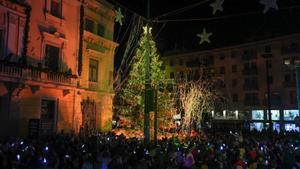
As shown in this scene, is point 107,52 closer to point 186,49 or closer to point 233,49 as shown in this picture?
point 233,49

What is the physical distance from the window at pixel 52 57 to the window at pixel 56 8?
8.81ft

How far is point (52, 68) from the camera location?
2714 centimetres

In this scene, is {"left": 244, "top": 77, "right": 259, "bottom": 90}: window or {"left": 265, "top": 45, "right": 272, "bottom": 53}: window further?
{"left": 244, "top": 77, "right": 259, "bottom": 90}: window

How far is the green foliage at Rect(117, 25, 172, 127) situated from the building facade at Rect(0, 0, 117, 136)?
2.09m

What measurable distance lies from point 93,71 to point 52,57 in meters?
6.18

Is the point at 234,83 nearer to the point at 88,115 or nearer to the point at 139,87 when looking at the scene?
the point at 139,87

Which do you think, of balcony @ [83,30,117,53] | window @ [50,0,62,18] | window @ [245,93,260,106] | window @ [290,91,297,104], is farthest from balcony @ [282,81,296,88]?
window @ [50,0,62,18]

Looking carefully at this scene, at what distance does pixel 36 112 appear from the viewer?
999 inches

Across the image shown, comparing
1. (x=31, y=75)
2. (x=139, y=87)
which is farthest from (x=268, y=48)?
(x=31, y=75)

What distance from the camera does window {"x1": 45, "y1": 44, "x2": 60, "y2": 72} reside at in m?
27.0

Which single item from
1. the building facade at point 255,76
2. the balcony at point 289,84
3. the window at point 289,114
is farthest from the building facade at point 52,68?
the balcony at point 289,84

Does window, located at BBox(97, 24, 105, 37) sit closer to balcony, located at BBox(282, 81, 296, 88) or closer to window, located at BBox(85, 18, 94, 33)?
window, located at BBox(85, 18, 94, 33)

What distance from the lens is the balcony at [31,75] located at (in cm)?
2156

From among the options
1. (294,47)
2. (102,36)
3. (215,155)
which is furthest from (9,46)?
(294,47)
